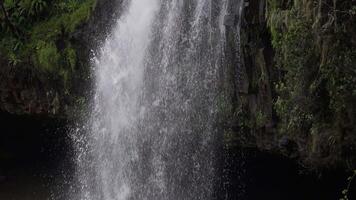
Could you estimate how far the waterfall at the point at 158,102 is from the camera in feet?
24.5

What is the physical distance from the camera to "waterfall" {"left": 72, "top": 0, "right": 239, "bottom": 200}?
7.46 m

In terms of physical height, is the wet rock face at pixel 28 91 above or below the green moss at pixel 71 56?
below

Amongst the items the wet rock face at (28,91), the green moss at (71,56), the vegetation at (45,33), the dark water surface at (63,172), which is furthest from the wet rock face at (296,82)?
the wet rock face at (28,91)

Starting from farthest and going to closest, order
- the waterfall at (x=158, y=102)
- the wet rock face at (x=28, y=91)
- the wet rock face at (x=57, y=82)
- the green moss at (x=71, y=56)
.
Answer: the wet rock face at (x=28, y=91) < the green moss at (x=71, y=56) < the wet rock face at (x=57, y=82) < the waterfall at (x=158, y=102)

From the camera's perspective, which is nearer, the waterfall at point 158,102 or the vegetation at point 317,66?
the vegetation at point 317,66

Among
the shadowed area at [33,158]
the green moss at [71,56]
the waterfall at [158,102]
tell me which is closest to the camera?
the waterfall at [158,102]

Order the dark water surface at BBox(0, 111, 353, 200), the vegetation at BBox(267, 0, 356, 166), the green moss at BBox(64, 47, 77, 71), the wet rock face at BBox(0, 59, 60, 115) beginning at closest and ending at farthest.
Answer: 1. the vegetation at BBox(267, 0, 356, 166)
2. the dark water surface at BBox(0, 111, 353, 200)
3. the green moss at BBox(64, 47, 77, 71)
4. the wet rock face at BBox(0, 59, 60, 115)

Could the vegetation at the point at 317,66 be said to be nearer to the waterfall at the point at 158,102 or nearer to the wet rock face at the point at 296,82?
the wet rock face at the point at 296,82

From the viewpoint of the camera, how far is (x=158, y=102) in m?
7.91

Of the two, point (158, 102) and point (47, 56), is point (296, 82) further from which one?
point (47, 56)

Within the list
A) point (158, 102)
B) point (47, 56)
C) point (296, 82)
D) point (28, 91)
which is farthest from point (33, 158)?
point (296, 82)

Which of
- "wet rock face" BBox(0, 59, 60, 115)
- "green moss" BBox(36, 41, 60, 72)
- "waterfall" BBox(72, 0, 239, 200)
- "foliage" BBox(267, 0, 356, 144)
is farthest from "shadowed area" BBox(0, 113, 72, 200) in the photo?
"foliage" BBox(267, 0, 356, 144)

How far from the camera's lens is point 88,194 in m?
9.29

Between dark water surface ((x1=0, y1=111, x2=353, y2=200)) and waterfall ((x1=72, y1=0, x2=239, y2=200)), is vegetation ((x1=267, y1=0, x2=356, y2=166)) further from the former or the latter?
dark water surface ((x1=0, y1=111, x2=353, y2=200))
